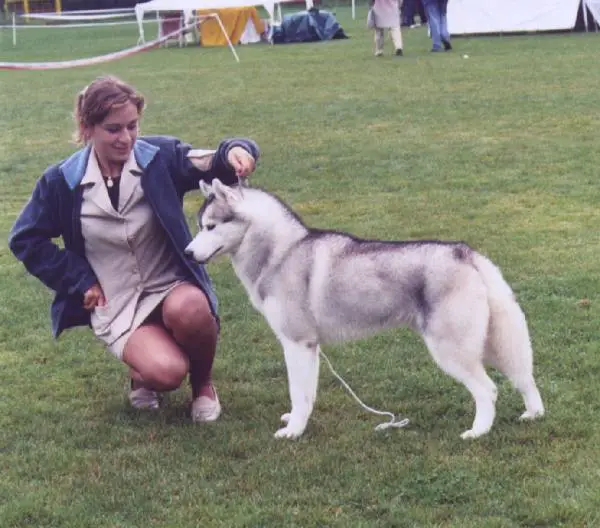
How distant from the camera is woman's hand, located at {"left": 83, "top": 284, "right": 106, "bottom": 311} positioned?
4.52 m

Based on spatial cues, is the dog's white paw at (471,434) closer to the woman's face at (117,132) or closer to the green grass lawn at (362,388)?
the green grass lawn at (362,388)

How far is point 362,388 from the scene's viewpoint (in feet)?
16.2

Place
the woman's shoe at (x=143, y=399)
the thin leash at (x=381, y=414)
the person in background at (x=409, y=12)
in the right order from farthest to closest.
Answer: the person in background at (x=409, y=12), the woman's shoe at (x=143, y=399), the thin leash at (x=381, y=414)

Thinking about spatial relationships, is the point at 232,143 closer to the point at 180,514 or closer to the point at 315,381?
the point at 315,381

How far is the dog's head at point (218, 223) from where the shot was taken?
4.25m

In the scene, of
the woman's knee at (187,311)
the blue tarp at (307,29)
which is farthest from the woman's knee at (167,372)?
the blue tarp at (307,29)

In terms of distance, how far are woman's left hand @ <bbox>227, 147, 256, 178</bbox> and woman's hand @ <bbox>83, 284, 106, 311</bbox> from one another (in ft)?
2.58

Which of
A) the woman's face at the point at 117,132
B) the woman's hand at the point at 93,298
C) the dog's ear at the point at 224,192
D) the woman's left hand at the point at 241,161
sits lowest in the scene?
the woman's hand at the point at 93,298

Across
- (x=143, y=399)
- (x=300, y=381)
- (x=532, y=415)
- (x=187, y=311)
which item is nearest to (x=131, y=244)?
(x=187, y=311)

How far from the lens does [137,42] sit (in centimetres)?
2939

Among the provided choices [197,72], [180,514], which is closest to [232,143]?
[180,514]

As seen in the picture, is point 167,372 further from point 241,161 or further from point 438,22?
point 438,22

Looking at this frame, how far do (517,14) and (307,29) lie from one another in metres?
5.83

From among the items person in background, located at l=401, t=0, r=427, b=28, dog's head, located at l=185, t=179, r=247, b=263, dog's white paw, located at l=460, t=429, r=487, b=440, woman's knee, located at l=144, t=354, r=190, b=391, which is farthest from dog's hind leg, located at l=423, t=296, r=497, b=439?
person in background, located at l=401, t=0, r=427, b=28
